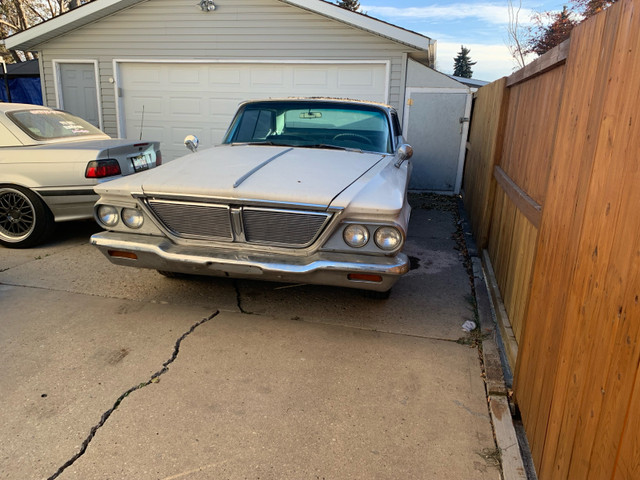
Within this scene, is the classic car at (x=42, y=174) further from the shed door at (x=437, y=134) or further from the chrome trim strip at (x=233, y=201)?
the shed door at (x=437, y=134)

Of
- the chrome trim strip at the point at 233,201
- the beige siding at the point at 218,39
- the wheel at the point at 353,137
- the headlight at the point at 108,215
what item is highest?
the beige siding at the point at 218,39

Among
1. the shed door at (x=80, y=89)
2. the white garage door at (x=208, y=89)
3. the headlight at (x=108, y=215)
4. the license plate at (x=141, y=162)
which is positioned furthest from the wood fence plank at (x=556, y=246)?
the shed door at (x=80, y=89)

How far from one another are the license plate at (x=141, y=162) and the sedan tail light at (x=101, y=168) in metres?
0.38

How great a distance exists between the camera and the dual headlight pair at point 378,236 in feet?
10.8

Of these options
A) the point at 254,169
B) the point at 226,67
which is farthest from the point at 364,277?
the point at 226,67

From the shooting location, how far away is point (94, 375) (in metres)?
3.03

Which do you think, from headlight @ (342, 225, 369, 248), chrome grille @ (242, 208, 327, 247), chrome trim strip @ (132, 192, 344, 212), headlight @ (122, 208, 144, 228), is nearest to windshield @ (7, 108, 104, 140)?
headlight @ (122, 208, 144, 228)

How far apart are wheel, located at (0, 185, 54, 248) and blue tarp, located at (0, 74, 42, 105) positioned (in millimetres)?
11633

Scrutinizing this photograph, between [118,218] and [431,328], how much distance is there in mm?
2676

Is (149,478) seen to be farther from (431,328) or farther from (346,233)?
(431,328)

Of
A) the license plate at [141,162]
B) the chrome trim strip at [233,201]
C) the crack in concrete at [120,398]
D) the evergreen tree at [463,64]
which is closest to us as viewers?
the crack in concrete at [120,398]

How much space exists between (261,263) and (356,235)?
2.32 ft

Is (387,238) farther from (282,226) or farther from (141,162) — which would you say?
(141,162)

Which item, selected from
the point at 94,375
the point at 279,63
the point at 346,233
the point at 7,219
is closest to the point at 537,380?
the point at 346,233
